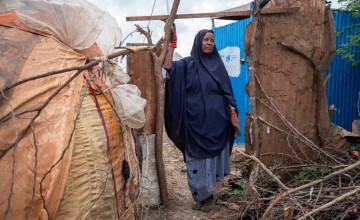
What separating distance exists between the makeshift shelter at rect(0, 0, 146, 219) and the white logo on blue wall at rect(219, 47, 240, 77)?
525 centimetres

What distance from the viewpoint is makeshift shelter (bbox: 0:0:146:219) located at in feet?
5.80

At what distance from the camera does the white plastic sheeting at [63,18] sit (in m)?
2.10

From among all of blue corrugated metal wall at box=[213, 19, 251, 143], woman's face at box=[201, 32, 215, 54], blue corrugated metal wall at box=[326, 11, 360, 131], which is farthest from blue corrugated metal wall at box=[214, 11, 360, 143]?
woman's face at box=[201, 32, 215, 54]

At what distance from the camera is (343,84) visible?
6277 mm

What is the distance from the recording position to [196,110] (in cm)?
363

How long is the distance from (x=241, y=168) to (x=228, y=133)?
43cm

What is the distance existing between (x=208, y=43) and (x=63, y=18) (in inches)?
72.9

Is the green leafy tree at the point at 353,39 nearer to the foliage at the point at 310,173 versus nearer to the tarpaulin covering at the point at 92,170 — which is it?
the foliage at the point at 310,173

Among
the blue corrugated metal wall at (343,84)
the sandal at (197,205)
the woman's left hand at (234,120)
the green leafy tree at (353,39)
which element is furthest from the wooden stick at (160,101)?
the blue corrugated metal wall at (343,84)

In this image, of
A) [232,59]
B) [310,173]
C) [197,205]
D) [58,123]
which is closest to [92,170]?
[58,123]

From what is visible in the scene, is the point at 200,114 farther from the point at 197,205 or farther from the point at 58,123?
the point at 58,123

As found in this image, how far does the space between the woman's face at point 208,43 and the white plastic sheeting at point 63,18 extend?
1531 mm

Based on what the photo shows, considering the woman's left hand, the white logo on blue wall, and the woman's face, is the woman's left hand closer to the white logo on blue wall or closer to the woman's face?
the woman's face

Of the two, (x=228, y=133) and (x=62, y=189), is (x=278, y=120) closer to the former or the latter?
(x=228, y=133)
